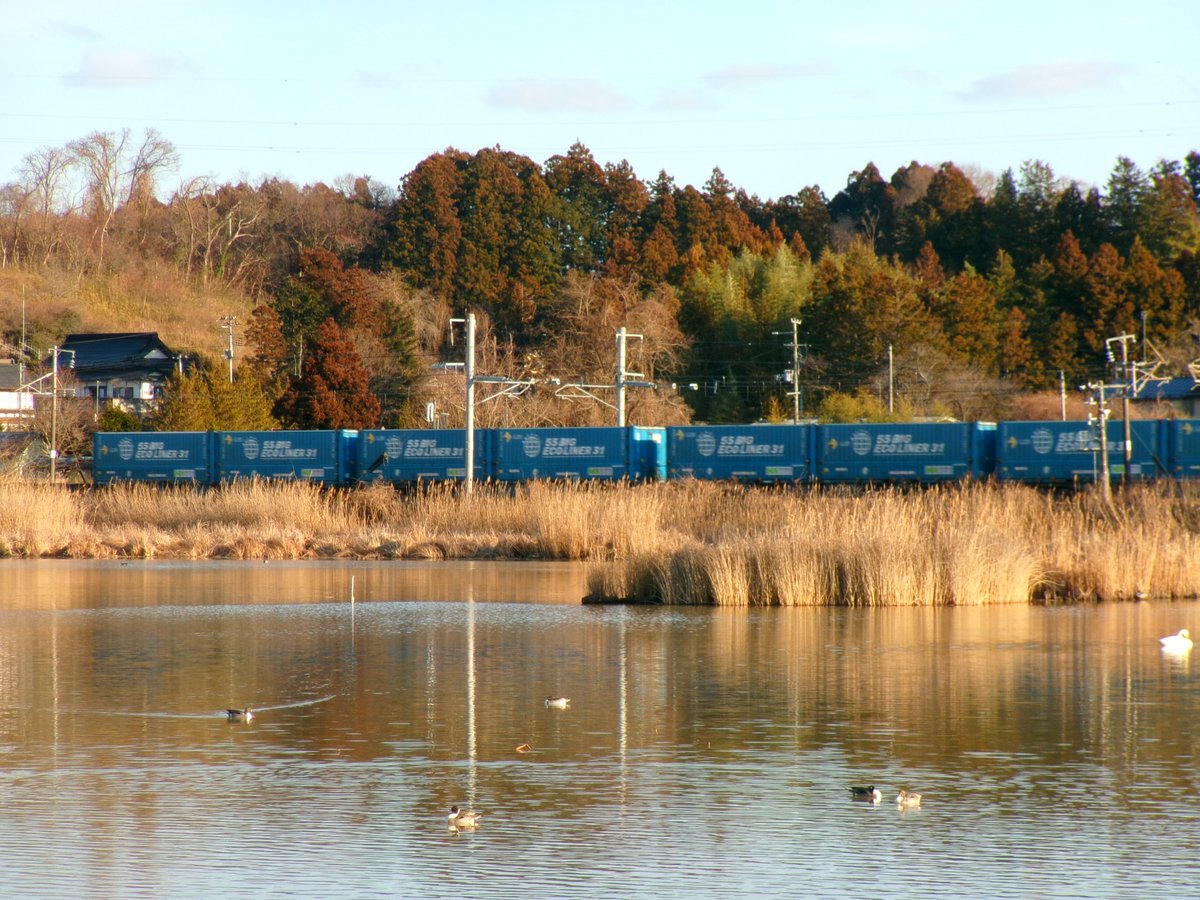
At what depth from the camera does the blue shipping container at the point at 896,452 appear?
41.7 meters

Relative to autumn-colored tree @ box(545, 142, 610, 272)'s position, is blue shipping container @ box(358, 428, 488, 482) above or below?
below

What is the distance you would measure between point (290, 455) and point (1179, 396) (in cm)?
4244

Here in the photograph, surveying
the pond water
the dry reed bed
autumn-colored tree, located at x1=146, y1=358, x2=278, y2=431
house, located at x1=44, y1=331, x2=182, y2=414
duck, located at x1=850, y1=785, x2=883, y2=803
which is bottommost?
the pond water

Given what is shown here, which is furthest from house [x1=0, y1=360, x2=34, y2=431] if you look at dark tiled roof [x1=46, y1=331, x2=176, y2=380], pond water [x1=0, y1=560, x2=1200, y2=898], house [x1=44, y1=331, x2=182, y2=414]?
pond water [x1=0, y1=560, x2=1200, y2=898]

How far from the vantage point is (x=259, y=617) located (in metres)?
17.6

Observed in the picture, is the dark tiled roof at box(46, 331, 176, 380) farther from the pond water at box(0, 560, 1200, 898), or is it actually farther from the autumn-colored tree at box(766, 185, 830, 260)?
the pond water at box(0, 560, 1200, 898)

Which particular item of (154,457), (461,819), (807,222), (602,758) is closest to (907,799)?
(602,758)

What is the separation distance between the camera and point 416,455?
46.0 meters

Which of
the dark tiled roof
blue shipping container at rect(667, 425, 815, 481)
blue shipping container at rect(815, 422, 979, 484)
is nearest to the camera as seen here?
blue shipping container at rect(815, 422, 979, 484)

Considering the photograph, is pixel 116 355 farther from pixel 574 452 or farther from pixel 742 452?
pixel 742 452

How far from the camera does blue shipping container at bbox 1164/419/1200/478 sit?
40062mm

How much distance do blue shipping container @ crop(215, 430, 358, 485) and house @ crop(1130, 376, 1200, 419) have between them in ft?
125

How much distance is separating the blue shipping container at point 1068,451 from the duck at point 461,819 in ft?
114

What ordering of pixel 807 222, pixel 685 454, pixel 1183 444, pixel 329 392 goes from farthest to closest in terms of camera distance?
1. pixel 807 222
2. pixel 329 392
3. pixel 685 454
4. pixel 1183 444
